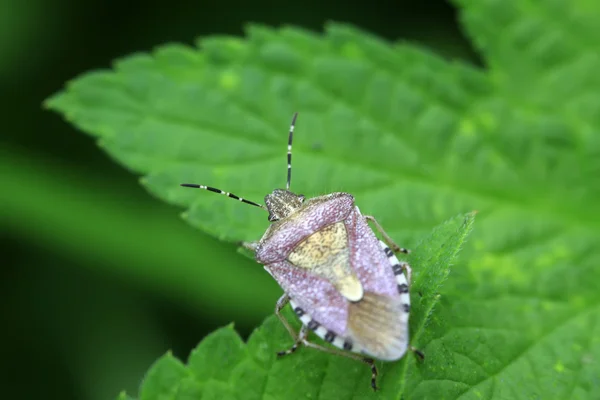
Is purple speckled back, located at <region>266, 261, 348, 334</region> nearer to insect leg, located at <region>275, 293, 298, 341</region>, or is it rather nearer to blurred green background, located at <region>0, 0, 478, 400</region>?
insect leg, located at <region>275, 293, 298, 341</region>

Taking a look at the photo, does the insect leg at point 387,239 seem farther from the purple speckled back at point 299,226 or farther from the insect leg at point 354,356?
the insect leg at point 354,356


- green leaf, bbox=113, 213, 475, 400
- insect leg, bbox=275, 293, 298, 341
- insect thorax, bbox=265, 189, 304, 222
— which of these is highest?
insect thorax, bbox=265, 189, 304, 222

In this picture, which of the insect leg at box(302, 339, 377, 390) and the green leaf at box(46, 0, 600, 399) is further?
the green leaf at box(46, 0, 600, 399)

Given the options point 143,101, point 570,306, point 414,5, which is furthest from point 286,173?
point 414,5

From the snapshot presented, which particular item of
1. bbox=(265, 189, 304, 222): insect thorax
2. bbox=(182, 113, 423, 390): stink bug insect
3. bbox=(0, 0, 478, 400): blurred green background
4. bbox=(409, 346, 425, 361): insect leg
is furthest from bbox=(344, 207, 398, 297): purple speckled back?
bbox=(0, 0, 478, 400): blurred green background

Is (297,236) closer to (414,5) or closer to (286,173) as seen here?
(286,173)

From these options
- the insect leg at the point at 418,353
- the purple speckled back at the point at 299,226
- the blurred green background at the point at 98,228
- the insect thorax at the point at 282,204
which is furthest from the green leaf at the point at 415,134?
the blurred green background at the point at 98,228
